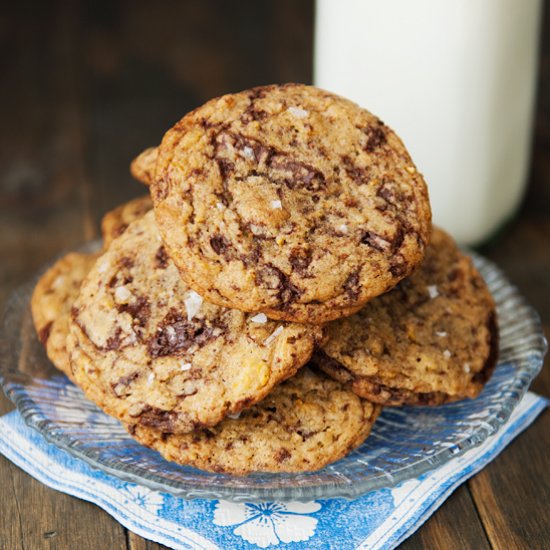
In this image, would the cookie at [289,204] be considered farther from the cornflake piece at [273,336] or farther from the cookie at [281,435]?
the cookie at [281,435]

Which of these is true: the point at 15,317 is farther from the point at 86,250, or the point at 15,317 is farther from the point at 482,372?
the point at 482,372

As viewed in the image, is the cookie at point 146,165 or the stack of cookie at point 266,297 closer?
the stack of cookie at point 266,297

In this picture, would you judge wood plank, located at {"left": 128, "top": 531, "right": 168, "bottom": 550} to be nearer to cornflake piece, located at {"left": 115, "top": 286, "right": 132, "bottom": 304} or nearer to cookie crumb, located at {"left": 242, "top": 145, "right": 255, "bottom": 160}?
cornflake piece, located at {"left": 115, "top": 286, "right": 132, "bottom": 304}

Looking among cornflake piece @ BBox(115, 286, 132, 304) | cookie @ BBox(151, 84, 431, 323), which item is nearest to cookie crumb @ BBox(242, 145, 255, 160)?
cookie @ BBox(151, 84, 431, 323)

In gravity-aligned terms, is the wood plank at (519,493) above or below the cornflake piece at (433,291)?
below

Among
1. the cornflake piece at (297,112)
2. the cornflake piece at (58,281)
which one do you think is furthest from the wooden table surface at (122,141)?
the cornflake piece at (297,112)

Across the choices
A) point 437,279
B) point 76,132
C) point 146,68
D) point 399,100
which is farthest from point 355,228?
point 146,68
